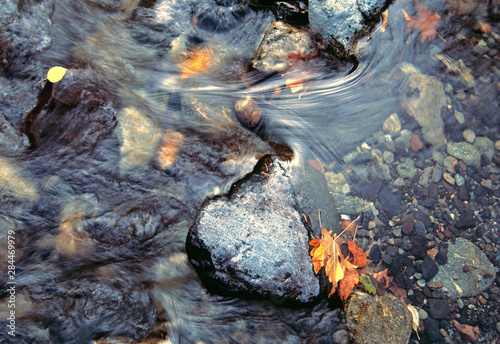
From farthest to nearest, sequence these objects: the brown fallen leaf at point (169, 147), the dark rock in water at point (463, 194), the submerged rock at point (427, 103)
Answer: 1. the submerged rock at point (427, 103)
2. the dark rock in water at point (463, 194)
3. the brown fallen leaf at point (169, 147)

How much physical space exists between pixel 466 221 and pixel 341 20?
2672 mm

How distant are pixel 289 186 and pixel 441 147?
2.02 m

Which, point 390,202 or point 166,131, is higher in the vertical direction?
point 390,202

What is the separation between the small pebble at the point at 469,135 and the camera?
11.9 ft

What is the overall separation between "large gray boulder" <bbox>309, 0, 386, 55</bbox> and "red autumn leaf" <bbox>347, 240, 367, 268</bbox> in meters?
2.30

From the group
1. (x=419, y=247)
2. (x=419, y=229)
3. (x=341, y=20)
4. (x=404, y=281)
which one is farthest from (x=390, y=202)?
(x=341, y=20)

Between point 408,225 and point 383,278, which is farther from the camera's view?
point 408,225

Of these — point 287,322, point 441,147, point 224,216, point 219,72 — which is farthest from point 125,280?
point 441,147

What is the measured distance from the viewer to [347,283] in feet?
9.76

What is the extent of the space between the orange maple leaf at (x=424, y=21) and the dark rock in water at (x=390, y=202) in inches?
82.8

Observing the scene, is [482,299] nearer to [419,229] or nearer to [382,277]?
[419,229]

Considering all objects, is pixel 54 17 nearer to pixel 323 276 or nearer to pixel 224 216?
pixel 224 216

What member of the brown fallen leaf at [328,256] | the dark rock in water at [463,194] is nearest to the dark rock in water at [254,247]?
the brown fallen leaf at [328,256]

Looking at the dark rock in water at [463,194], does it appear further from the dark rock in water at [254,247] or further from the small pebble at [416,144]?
the dark rock in water at [254,247]
